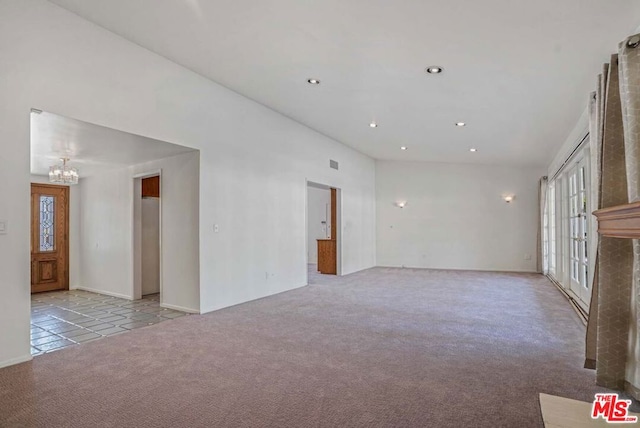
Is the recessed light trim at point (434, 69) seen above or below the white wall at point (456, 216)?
above

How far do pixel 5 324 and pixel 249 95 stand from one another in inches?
160

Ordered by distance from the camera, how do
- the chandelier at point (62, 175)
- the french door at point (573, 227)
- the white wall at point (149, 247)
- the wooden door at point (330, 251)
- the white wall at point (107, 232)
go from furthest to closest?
the wooden door at point (330, 251)
the white wall at point (149, 247)
the white wall at point (107, 232)
the chandelier at point (62, 175)
the french door at point (573, 227)

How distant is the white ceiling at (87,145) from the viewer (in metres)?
3.91

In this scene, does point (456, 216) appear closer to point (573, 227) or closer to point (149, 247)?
point (573, 227)

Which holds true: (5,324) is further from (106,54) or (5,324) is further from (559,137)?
(559,137)

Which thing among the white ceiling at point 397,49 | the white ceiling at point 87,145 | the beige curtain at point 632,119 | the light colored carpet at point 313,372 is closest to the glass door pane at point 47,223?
the white ceiling at point 87,145

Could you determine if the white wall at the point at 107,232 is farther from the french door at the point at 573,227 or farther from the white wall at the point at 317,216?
the french door at the point at 573,227

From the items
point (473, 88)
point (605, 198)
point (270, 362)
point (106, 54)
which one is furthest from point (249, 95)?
point (605, 198)

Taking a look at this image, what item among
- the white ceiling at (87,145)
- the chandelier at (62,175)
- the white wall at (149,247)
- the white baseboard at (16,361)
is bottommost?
the white baseboard at (16,361)

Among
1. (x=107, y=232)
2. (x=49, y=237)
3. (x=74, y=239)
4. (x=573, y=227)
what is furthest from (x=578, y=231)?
(x=49, y=237)

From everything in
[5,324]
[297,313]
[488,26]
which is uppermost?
[488,26]

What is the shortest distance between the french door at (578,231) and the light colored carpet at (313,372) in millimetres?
765

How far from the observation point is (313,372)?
3.01 meters

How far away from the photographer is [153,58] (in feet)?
14.3
